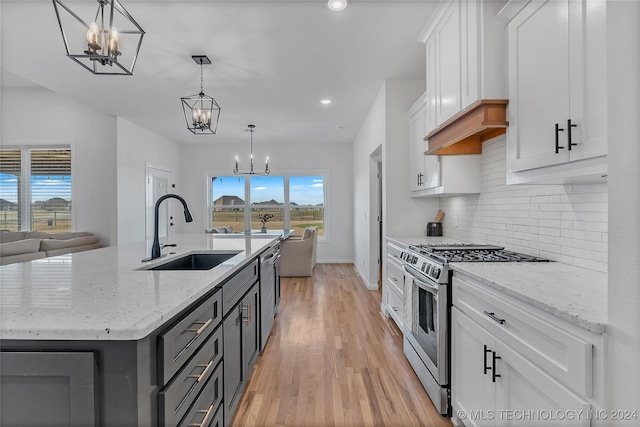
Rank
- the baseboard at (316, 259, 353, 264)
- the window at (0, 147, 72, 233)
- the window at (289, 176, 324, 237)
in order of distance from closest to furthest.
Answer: the window at (0, 147, 72, 233), the baseboard at (316, 259, 353, 264), the window at (289, 176, 324, 237)

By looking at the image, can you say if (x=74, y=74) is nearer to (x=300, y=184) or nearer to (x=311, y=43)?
(x=311, y=43)

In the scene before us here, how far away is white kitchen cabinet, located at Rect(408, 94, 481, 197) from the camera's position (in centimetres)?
278

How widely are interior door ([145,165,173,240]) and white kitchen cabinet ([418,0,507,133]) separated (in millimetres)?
5120

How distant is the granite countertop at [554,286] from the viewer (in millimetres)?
977

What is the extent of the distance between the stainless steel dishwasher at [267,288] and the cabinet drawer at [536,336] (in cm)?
162

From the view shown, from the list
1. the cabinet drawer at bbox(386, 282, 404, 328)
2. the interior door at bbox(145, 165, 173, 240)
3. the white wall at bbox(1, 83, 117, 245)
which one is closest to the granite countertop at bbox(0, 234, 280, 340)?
the cabinet drawer at bbox(386, 282, 404, 328)

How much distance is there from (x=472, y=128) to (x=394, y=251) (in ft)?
5.11

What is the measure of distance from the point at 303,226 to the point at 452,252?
5.55m

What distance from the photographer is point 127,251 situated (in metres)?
2.20

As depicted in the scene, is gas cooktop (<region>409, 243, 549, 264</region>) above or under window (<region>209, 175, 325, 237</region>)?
under

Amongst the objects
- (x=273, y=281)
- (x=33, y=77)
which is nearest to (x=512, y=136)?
(x=273, y=281)

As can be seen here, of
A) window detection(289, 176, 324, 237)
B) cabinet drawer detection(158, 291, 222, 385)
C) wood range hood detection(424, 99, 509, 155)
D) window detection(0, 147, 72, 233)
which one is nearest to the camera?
cabinet drawer detection(158, 291, 222, 385)

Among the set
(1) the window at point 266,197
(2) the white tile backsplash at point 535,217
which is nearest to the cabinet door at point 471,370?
(2) the white tile backsplash at point 535,217

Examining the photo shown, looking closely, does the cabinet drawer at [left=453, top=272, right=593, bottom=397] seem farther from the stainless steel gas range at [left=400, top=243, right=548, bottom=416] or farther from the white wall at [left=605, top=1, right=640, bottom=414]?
the stainless steel gas range at [left=400, top=243, right=548, bottom=416]
